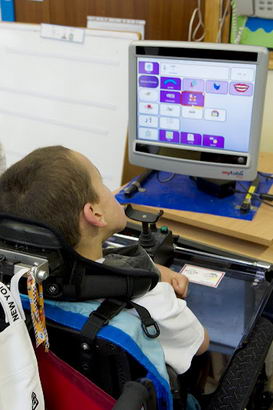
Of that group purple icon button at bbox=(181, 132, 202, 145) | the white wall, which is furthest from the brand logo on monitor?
the white wall

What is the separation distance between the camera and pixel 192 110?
1579 mm

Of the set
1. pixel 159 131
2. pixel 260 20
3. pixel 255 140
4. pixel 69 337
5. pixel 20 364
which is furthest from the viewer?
pixel 260 20

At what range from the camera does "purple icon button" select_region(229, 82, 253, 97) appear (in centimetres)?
148

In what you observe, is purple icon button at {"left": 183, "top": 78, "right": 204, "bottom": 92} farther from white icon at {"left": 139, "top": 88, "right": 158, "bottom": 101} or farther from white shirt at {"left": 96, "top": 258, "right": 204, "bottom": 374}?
white shirt at {"left": 96, "top": 258, "right": 204, "bottom": 374}

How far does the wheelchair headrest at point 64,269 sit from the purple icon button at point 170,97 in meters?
0.82

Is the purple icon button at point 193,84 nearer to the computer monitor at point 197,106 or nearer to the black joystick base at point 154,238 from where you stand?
the computer monitor at point 197,106

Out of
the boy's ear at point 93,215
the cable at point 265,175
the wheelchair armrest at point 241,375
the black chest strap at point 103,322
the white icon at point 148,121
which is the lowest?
the wheelchair armrest at point 241,375

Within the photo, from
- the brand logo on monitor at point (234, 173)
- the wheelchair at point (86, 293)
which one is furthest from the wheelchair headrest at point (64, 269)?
the brand logo on monitor at point (234, 173)

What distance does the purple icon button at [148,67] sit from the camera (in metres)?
1.58

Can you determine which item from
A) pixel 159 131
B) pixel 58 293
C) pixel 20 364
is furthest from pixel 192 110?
pixel 20 364

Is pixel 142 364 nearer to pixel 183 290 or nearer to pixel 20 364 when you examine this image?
pixel 20 364

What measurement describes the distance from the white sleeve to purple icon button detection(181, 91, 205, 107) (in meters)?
0.75

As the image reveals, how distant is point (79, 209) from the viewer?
2.89 feet

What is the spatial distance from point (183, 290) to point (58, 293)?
1.54ft
